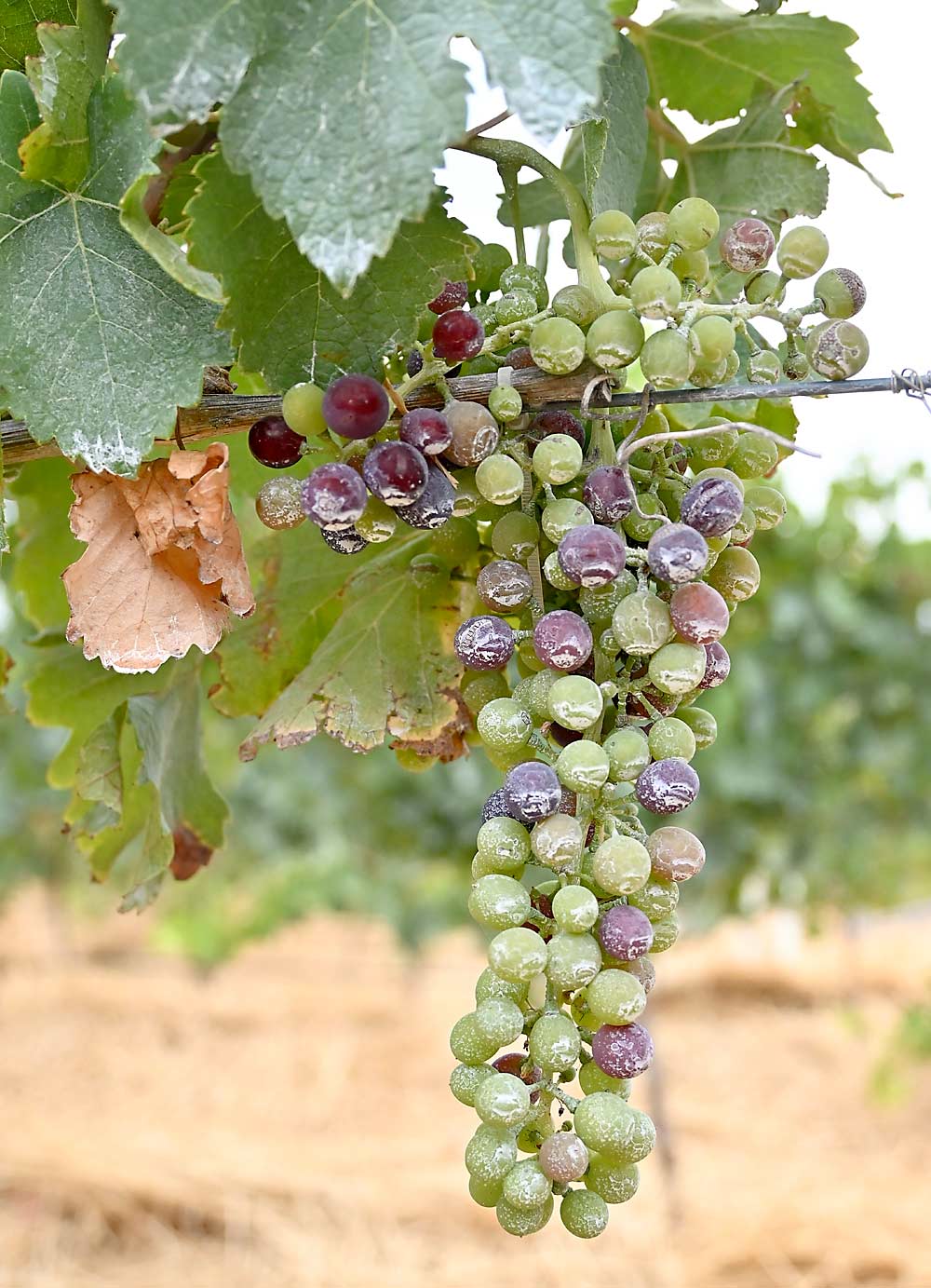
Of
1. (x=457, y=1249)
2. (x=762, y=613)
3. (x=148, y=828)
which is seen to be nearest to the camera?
(x=148, y=828)

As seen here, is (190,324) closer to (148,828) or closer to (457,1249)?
(148,828)

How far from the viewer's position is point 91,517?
0.58m

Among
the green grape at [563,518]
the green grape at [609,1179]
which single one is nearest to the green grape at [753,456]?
the green grape at [563,518]

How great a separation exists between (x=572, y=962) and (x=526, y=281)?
31 centimetres

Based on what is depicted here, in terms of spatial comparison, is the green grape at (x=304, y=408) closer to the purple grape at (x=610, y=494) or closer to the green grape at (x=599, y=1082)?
the purple grape at (x=610, y=494)

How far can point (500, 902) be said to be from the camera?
0.51m

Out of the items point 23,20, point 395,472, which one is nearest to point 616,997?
point 395,472

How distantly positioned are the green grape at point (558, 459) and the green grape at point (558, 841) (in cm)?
14

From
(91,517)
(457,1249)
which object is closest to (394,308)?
(91,517)

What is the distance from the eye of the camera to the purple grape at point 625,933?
19.5 inches

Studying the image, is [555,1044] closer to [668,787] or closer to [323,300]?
[668,787]

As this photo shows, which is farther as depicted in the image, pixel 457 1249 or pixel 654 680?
pixel 457 1249

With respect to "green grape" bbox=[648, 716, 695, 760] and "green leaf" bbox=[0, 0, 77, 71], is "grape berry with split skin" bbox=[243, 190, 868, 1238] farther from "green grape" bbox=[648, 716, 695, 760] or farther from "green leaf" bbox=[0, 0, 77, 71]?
"green leaf" bbox=[0, 0, 77, 71]

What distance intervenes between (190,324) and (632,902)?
1.03 ft
